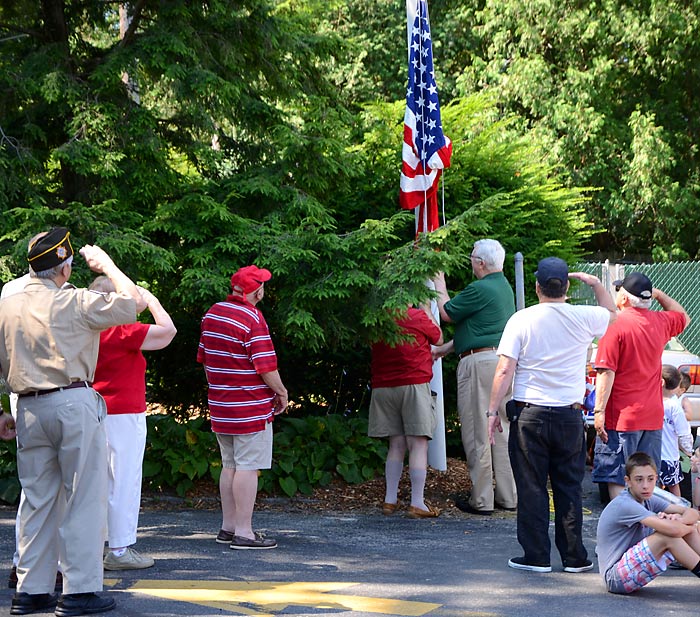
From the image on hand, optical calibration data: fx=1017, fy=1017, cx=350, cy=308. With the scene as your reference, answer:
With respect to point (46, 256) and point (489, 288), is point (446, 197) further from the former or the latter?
point (46, 256)

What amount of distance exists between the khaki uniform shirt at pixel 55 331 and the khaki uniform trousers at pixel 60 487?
0.10m

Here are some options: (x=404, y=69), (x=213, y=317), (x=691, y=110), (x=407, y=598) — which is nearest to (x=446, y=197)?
(x=213, y=317)

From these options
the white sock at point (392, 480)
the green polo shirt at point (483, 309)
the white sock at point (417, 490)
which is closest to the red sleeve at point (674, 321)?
the green polo shirt at point (483, 309)

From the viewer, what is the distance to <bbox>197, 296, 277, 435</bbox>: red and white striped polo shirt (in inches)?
270

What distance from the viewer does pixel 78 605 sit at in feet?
16.7

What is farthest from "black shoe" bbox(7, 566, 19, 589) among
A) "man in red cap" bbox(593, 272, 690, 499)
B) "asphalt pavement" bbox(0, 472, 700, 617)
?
"man in red cap" bbox(593, 272, 690, 499)

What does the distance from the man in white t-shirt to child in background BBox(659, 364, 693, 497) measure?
1.51 meters

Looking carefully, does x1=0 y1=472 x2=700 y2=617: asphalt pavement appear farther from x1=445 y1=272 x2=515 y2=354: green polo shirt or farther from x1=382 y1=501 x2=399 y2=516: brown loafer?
x1=445 y1=272 x2=515 y2=354: green polo shirt

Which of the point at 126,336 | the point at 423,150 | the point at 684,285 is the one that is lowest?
the point at 126,336

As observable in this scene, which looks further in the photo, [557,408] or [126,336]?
[557,408]

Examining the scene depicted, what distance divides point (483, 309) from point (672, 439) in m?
1.79

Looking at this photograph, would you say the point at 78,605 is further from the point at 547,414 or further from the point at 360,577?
the point at 547,414

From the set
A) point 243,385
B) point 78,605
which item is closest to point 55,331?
point 78,605

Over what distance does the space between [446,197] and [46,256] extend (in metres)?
6.16
